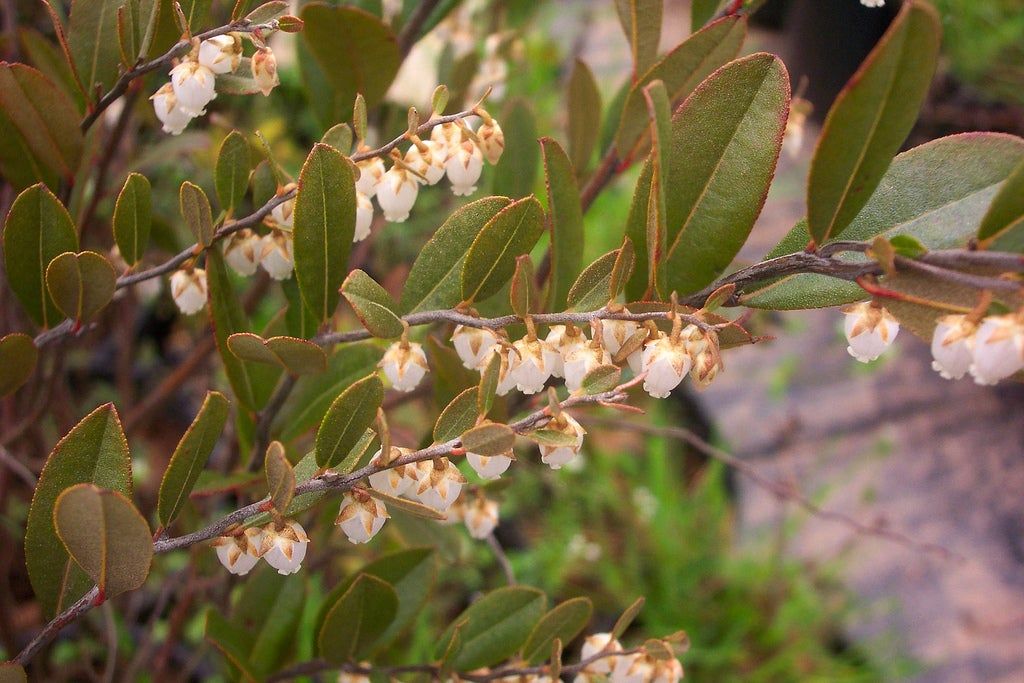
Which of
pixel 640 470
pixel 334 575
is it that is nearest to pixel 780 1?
pixel 640 470

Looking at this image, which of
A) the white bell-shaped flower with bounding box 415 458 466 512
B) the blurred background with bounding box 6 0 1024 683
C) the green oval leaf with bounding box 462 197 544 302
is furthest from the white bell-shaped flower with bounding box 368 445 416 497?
the blurred background with bounding box 6 0 1024 683

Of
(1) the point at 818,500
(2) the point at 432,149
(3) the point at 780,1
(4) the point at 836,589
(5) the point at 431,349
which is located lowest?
(4) the point at 836,589

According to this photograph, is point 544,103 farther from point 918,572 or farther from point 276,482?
point 276,482

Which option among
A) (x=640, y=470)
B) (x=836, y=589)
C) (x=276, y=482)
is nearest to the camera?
(x=276, y=482)

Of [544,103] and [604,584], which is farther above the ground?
[544,103]

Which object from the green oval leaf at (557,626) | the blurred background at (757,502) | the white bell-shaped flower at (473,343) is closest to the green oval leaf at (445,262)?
the white bell-shaped flower at (473,343)

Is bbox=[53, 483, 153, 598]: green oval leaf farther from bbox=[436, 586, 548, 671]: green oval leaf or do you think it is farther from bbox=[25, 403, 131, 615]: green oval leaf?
bbox=[436, 586, 548, 671]: green oval leaf

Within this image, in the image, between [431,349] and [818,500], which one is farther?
[818,500]
